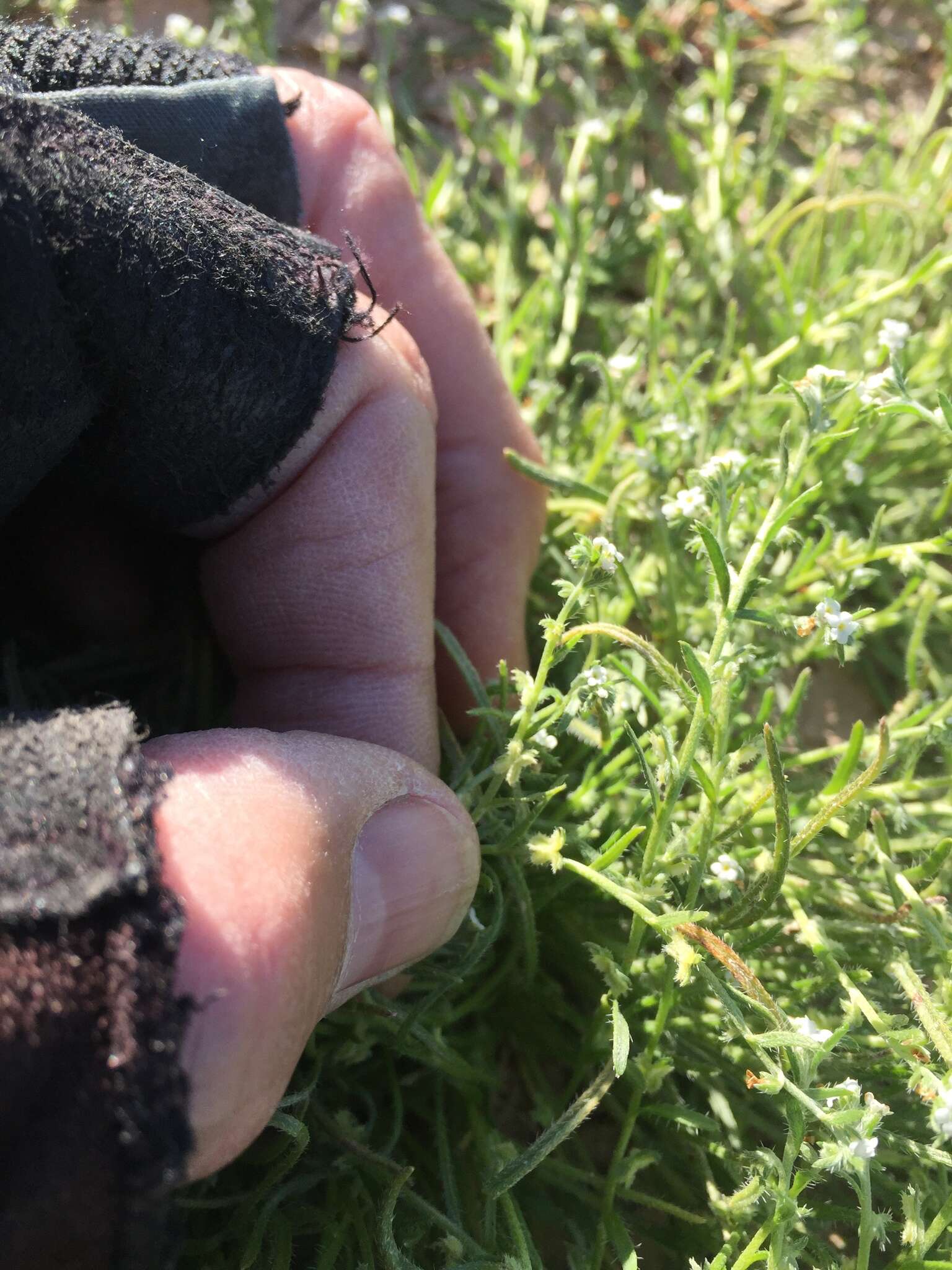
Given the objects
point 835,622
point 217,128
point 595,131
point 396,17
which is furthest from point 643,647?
point 396,17

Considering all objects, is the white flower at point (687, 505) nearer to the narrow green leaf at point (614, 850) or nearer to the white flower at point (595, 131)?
the narrow green leaf at point (614, 850)

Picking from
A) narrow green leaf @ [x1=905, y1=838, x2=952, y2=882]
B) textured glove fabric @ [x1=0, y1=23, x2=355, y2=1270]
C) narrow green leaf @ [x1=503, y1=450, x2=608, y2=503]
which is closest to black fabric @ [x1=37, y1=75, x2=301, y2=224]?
textured glove fabric @ [x1=0, y1=23, x2=355, y2=1270]

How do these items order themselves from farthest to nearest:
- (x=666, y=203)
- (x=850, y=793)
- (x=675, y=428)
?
(x=666, y=203) < (x=675, y=428) < (x=850, y=793)

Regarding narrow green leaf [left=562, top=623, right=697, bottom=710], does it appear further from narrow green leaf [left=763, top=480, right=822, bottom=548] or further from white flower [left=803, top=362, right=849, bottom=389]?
white flower [left=803, top=362, right=849, bottom=389]

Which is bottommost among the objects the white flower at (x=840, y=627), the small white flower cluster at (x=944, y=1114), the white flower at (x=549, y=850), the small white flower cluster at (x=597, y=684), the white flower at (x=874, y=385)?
the small white flower cluster at (x=944, y=1114)

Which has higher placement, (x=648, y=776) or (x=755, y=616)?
(x=755, y=616)

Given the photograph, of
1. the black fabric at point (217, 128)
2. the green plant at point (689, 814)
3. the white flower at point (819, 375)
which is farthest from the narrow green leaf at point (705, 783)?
the black fabric at point (217, 128)

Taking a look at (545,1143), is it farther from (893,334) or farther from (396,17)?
(396,17)
